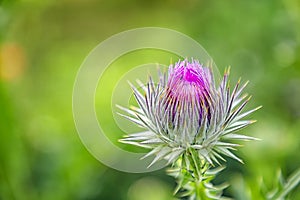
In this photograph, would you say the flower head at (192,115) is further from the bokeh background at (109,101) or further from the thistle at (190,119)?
the bokeh background at (109,101)

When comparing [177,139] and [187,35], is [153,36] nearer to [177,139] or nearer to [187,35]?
[187,35]

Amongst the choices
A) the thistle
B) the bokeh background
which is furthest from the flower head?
the bokeh background

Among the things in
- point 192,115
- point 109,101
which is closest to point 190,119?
point 192,115

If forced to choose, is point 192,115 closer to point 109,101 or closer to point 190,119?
point 190,119

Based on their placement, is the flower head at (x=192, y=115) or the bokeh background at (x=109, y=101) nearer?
the flower head at (x=192, y=115)

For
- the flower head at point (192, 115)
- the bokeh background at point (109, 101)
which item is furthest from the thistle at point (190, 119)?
the bokeh background at point (109, 101)
